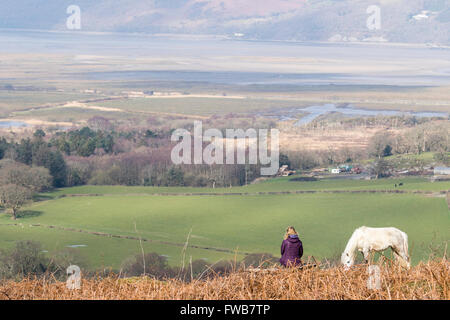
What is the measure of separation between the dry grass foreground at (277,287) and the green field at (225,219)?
1075 inches

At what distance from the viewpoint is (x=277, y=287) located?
7355 millimetres

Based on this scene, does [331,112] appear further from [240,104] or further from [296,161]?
[296,161]

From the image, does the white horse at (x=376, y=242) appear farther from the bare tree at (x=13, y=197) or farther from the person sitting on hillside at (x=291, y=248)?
the bare tree at (x=13, y=197)

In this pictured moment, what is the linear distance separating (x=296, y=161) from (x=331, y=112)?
188 feet

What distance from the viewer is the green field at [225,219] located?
41656 millimetres

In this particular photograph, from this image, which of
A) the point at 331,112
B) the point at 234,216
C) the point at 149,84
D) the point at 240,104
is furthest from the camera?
the point at 149,84

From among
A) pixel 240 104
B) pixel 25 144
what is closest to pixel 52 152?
pixel 25 144

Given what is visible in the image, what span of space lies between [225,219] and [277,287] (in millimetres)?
44152

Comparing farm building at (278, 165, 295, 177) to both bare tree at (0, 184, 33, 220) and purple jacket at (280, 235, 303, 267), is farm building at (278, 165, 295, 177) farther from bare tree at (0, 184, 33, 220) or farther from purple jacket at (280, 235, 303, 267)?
purple jacket at (280, 235, 303, 267)

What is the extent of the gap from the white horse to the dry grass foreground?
1.84 m

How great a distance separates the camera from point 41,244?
42.0 metres

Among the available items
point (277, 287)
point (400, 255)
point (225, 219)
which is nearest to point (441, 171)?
point (225, 219)
